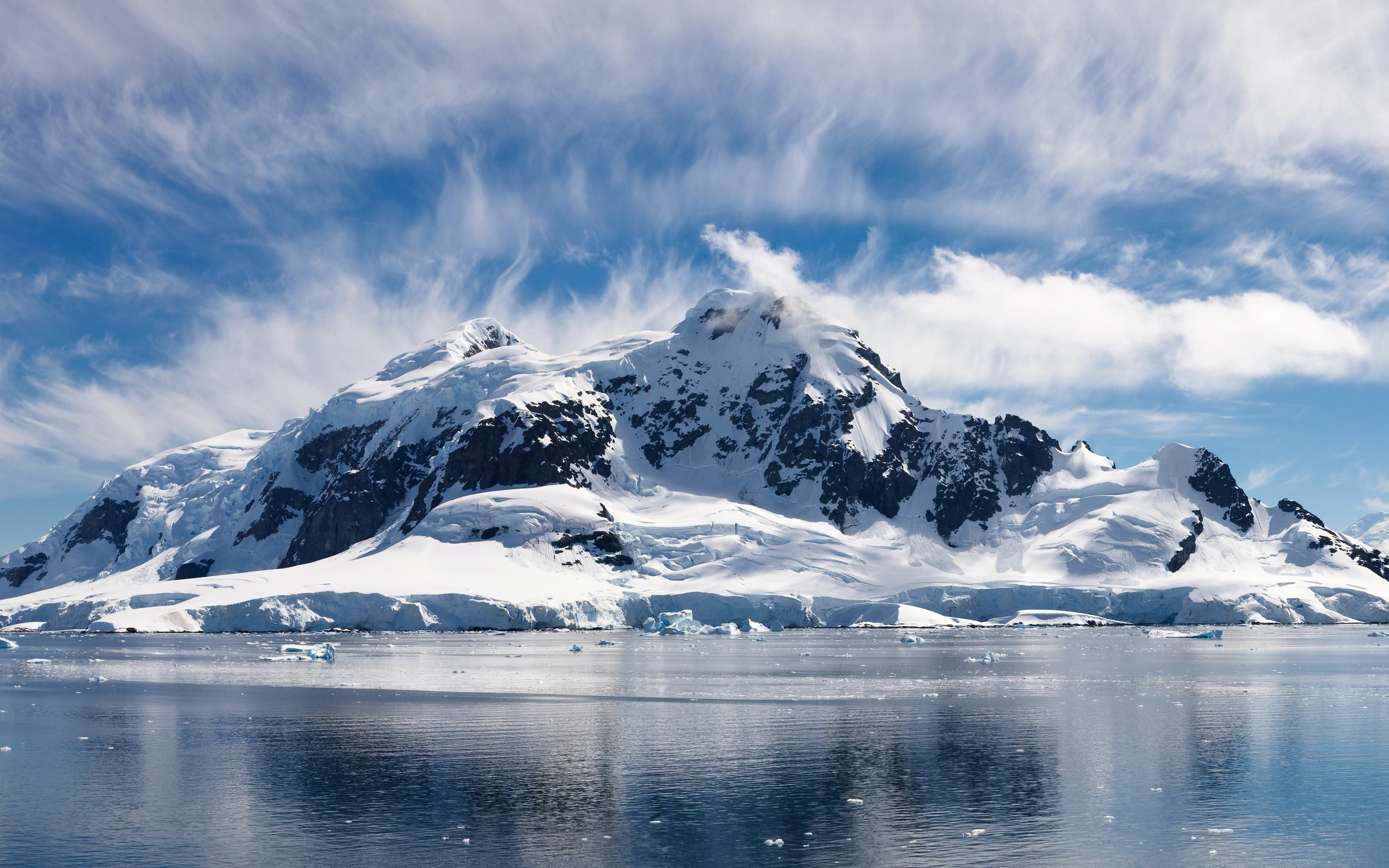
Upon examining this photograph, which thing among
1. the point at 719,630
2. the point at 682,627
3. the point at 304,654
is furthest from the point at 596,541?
the point at 304,654

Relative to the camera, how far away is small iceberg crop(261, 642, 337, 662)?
79.6 m

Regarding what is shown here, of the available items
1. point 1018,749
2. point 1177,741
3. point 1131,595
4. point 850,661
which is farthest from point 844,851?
point 1131,595

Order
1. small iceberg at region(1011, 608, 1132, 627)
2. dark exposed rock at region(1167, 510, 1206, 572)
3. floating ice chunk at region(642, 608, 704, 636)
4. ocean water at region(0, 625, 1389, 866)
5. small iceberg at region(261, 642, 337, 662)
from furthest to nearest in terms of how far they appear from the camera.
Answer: dark exposed rock at region(1167, 510, 1206, 572) < small iceberg at region(1011, 608, 1132, 627) < floating ice chunk at region(642, 608, 704, 636) < small iceberg at region(261, 642, 337, 662) < ocean water at region(0, 625, 1389, 866)

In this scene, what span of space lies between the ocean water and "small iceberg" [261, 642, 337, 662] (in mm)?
14484

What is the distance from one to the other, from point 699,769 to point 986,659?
5334 centimetres

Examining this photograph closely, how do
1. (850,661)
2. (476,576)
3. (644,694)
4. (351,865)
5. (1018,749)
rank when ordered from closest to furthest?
1. (351,865)
2. (1018,749)
3. (644,694)
4. (850,661)
5. (476,576)

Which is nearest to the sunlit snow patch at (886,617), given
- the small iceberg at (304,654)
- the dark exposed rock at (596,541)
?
the dark exposed rock at (596,541)

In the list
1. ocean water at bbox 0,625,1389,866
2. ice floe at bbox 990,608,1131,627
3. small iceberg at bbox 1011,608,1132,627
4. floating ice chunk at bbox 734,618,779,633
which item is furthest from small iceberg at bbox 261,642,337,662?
small iceberg at bbox 1011,608,1132,627

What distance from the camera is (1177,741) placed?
3575cm

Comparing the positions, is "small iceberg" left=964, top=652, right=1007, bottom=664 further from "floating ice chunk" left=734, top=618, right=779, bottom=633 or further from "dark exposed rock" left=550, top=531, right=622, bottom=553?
"dark exposed rock" left=550, top=531, right=622, bottom=553

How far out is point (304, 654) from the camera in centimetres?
8869

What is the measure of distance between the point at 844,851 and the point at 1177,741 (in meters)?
19.1

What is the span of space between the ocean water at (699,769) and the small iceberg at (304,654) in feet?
47.5

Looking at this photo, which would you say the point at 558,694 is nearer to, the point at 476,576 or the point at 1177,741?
the point at 1177,741
